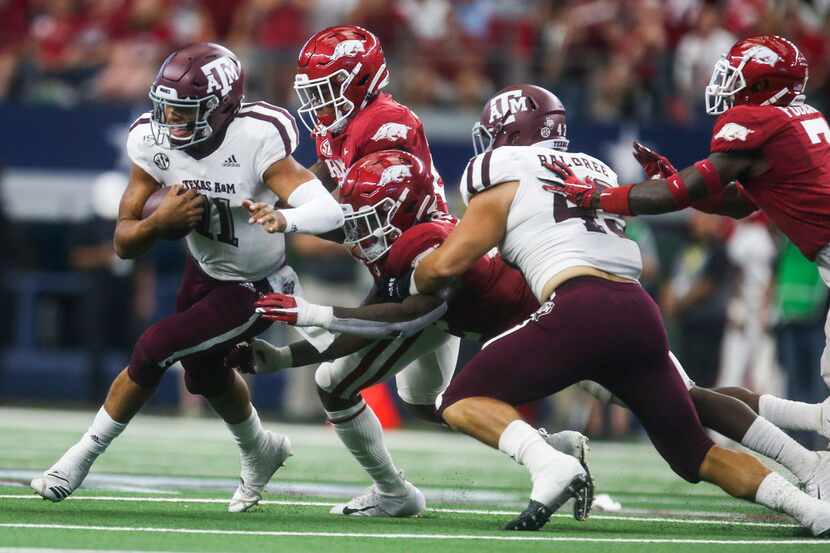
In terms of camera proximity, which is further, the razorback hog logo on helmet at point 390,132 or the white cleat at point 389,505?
the white cleat at point 389,505

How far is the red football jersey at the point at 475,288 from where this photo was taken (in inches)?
224

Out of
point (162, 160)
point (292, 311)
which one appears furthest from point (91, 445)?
point (162, 160)

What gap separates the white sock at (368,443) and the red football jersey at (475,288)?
50 centimetres

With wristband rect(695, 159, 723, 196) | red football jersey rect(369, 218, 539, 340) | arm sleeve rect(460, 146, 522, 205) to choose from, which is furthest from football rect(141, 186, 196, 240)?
Result: wristband rect(695, 159, 723, 196)

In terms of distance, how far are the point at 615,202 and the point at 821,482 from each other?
1302 millimetres

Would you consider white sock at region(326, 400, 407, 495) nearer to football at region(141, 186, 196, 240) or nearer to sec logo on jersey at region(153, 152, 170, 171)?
football at region(141, 186, 196, 240)

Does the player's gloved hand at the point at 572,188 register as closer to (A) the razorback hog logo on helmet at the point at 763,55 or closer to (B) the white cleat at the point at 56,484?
(A) the razorback hog logo on helmet at the point at 763,55

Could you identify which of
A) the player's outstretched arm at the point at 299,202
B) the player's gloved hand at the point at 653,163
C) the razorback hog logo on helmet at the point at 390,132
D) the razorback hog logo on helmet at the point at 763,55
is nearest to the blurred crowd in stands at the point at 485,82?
the player's gloved hand at the point at 653,163

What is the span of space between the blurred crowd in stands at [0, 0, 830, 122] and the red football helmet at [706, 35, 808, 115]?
19.0 feet

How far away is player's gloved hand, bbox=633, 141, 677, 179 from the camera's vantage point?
5.96 metres

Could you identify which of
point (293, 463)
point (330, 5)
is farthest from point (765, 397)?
point (330, 5)

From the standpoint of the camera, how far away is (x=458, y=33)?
43.7 ft

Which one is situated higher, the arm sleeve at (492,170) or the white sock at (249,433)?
the arm sleeve at (492,170)

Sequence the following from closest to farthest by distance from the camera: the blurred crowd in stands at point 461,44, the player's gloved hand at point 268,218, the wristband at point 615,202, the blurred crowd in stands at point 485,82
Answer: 1. the player's gloved hand at point 268,218
2. the wristband at point 615,202
3. the blurred crowd in stands at point 485,82
4. the blurred crowd in stands at point 461,44
